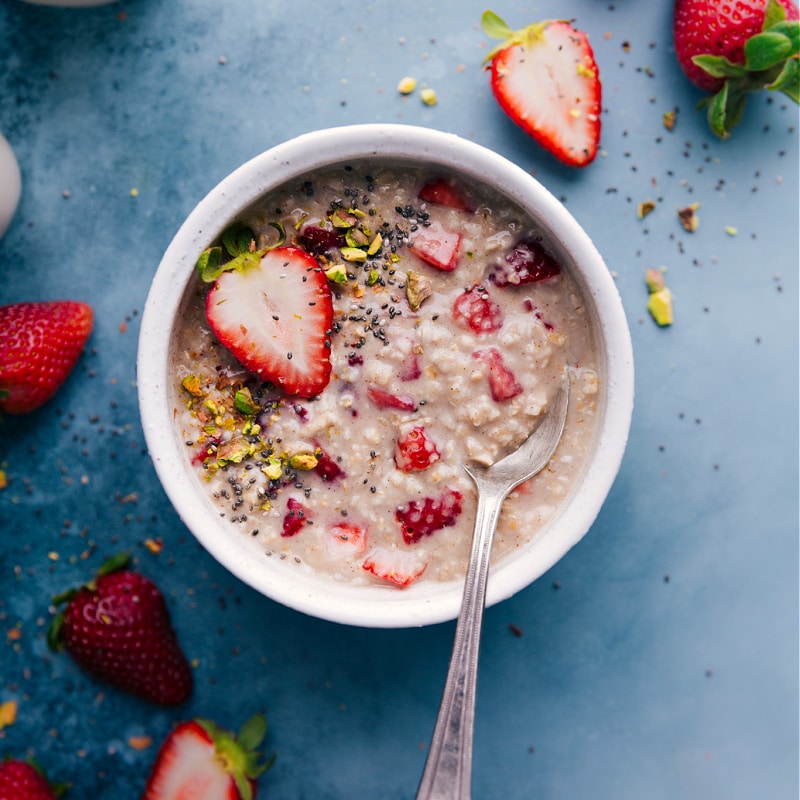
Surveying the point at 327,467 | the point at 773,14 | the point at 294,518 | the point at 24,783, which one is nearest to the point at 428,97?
the point at 773,14

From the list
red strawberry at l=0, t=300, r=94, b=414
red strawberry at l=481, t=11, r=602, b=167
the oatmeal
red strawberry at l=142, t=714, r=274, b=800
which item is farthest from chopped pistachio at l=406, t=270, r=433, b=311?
red strawberry at l=142, t=714, r=274, b=800

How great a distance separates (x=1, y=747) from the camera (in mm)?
1940

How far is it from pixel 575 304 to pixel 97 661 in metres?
1.23

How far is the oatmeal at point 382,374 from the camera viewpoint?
1.61m

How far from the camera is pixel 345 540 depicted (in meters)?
1.66

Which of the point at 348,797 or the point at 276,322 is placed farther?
the point at 348,797

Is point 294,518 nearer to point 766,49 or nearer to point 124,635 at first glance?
point 124,635

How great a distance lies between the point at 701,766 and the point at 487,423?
0.96 meters

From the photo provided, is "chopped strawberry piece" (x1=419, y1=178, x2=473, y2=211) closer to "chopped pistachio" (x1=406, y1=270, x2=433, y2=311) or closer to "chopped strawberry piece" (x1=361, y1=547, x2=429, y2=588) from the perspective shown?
"chopped pistachio" (x1=406, y1=270, x2=433, y2=311)

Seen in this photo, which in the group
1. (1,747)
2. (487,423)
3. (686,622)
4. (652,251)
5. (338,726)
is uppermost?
(652,251)

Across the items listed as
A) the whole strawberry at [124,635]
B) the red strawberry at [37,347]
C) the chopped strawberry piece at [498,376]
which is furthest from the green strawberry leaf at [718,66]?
the whole strawberry at [124,635]

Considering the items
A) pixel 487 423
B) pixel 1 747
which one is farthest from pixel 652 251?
pixel 1 747

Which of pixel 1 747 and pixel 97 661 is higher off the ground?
pixel 97 661

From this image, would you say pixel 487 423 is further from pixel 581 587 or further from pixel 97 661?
pixel 97 661
